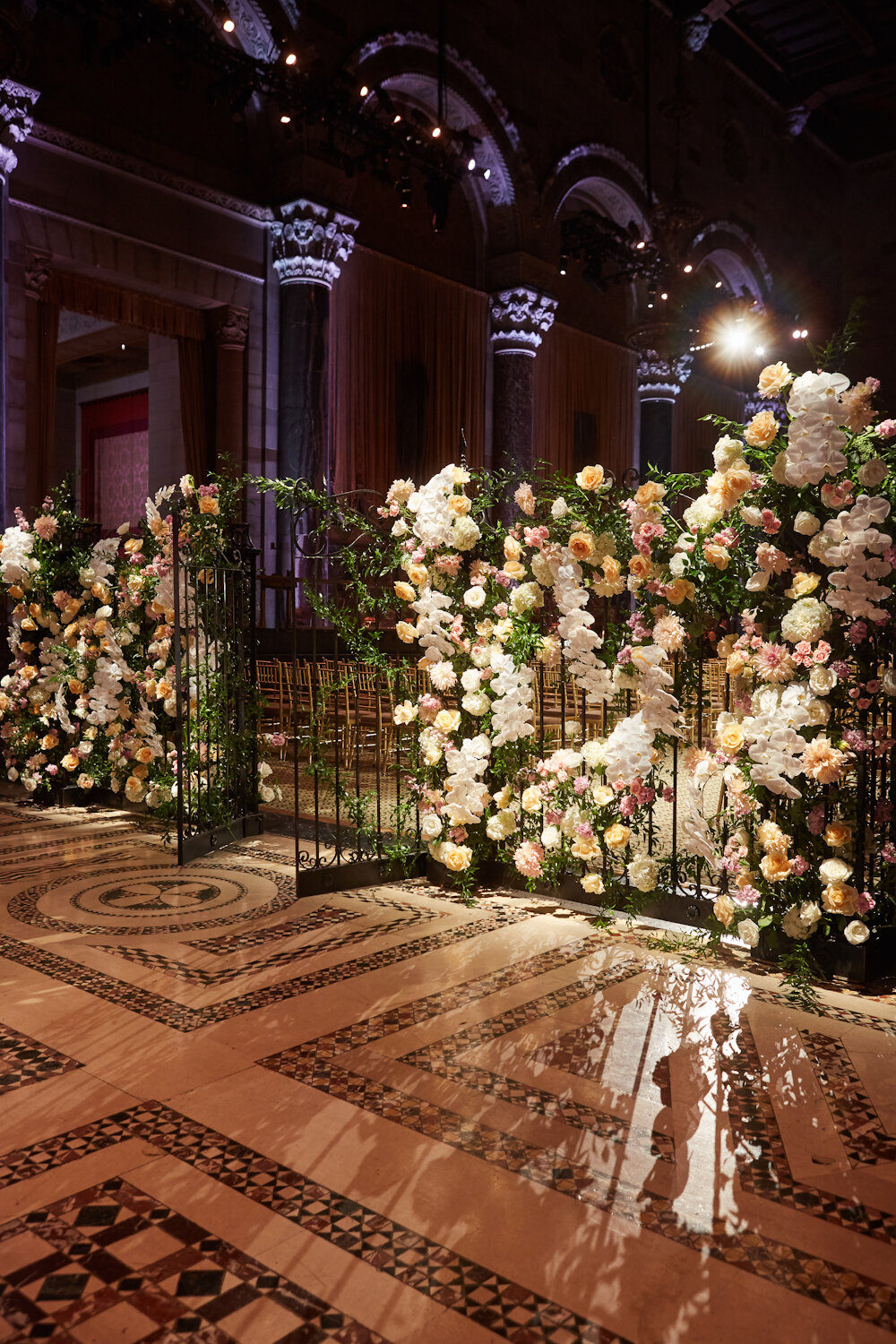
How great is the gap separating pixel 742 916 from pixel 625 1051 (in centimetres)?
90

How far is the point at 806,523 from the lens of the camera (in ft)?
10.2

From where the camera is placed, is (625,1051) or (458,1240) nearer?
(458,1240)

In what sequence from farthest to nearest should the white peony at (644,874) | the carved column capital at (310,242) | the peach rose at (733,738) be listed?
the carved column capital at (310,242) → the white peony at (644,874) → the peach rose at (733,738)

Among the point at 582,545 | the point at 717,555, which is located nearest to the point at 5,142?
the point at 582,545

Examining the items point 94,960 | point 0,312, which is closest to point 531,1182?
point 94,960

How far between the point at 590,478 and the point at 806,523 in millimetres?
804

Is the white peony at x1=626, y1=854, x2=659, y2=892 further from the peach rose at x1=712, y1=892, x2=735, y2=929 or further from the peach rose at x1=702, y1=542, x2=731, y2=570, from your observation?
the peach rose at x1=702, y1=542, x2=731, y2=570

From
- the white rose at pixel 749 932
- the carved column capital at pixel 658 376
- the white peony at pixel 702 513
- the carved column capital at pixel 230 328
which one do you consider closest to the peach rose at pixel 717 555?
the white peony at pixel 702 513

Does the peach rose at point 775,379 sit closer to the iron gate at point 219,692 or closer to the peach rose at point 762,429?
the peach rose at point 762,429

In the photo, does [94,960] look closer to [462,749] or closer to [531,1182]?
[462,749]

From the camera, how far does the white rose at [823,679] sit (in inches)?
120

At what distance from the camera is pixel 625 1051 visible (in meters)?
2.71

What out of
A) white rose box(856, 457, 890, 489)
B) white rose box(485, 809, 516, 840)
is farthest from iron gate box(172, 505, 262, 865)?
white rose box(856, 457, 890, 489)

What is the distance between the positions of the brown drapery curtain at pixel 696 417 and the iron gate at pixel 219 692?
1262 centimetres
